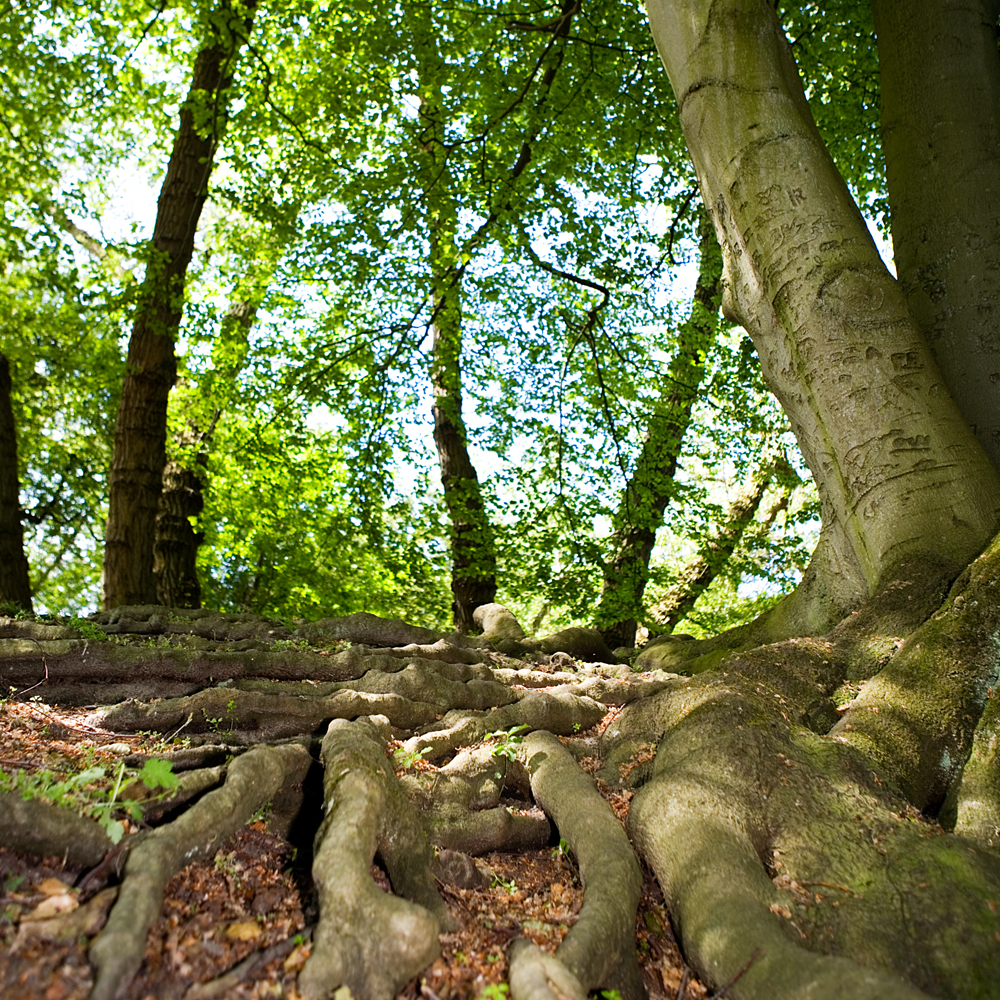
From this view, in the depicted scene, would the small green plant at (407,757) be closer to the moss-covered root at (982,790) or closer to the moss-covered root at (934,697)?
the moss-covered root at (934,697)

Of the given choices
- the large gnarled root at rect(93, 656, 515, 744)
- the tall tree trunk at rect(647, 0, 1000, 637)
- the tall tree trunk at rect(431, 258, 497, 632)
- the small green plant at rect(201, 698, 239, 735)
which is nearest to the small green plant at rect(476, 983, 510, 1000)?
the large gnarled root at rect(93, 656, 515, 744)

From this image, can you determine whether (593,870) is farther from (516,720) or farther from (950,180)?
(950,180)

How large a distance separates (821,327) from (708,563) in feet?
20.6

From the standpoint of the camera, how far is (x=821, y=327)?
4566 mm

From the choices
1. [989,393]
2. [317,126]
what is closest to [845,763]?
[989,393]

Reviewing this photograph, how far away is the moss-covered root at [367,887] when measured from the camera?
6.35 feet

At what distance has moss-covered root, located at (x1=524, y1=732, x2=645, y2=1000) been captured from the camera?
7.12 ft

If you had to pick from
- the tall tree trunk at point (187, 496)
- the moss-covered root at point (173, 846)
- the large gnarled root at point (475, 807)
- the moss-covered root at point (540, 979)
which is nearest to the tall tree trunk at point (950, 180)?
the large gnarled root at point (475, 807)

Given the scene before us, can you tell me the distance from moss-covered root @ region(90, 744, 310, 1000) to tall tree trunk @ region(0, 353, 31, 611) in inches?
211

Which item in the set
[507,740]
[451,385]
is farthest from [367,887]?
[451,385]

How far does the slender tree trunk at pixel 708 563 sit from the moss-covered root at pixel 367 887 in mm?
7830

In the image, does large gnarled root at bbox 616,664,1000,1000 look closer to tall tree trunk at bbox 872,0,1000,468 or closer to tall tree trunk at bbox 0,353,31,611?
tall tree trunk at bbox 872,0,1000,468

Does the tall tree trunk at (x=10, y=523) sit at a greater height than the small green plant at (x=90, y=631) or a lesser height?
greater

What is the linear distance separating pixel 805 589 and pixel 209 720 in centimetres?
392
